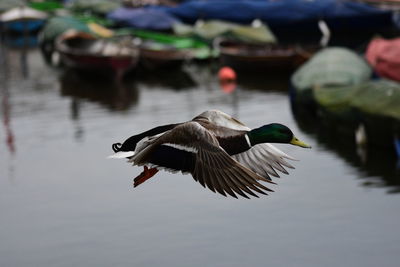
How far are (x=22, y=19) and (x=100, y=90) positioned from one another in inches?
1256

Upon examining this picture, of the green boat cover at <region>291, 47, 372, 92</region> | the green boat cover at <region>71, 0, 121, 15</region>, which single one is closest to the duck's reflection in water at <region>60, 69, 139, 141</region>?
the green boat cover at <region>291, 47, 372, 92</region>

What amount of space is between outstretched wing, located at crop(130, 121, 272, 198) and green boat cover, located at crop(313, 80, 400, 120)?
1164 inches

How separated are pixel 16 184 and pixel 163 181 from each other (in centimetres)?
789

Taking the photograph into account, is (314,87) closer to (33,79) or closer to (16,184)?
(16,184)

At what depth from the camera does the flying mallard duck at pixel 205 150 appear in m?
13.4

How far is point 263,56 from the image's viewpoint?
68.5 metres

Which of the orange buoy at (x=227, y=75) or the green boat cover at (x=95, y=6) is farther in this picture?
the green boat cover at (x=95, y=6)

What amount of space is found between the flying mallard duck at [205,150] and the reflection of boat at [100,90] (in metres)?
47.8

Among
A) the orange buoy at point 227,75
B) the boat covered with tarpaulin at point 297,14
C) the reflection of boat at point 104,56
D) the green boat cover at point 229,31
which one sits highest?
the boat covered with tarpaulin at point 297,14

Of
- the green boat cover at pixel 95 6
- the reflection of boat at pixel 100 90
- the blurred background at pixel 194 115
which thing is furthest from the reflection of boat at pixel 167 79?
the green boat cover at pixel 95 6

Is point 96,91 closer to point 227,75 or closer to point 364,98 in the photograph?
point 227,75

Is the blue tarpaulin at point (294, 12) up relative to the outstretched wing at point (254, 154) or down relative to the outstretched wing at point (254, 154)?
down

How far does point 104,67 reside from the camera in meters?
71.0

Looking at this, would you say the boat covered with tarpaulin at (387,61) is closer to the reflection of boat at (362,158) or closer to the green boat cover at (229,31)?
the reflection of boat at (362,158)
